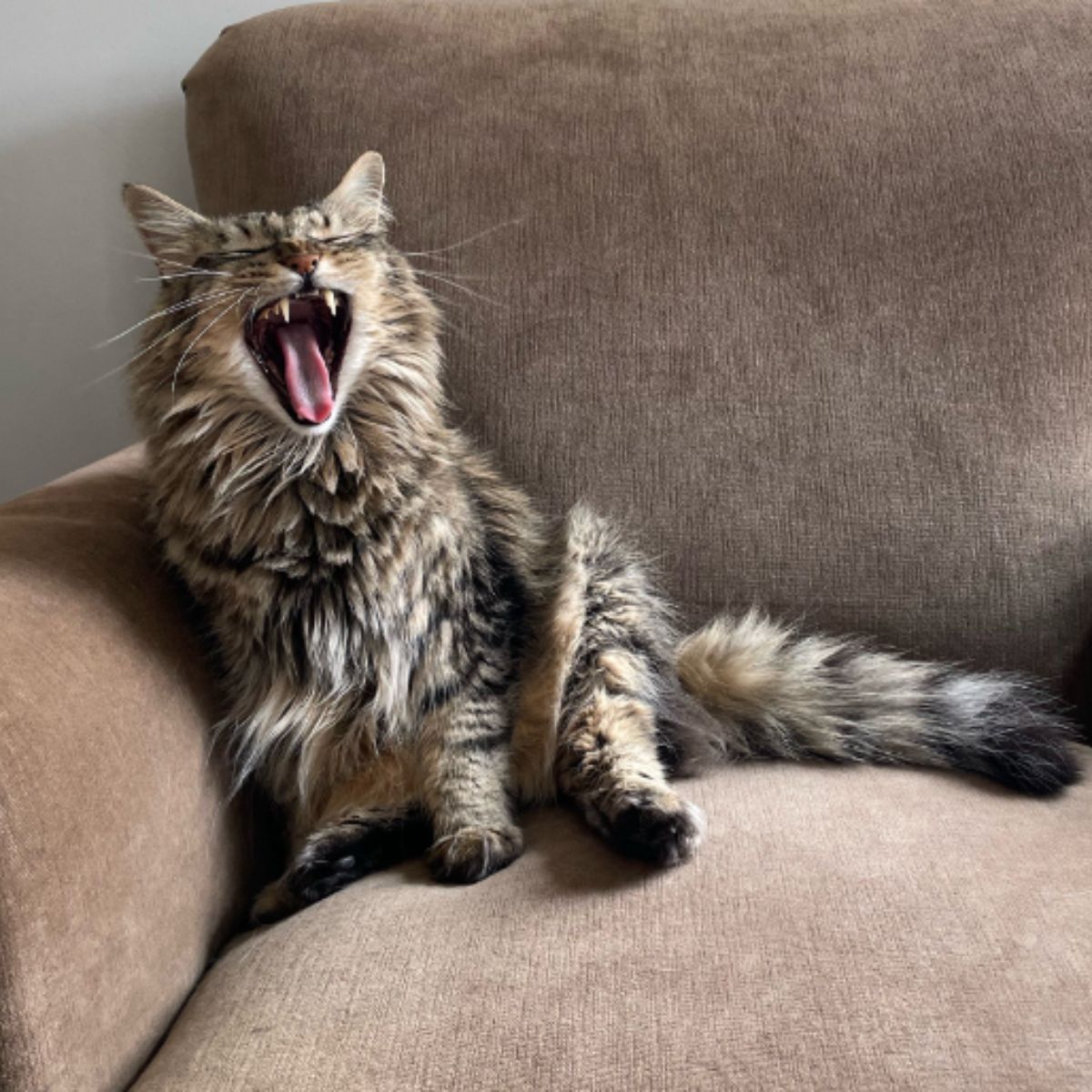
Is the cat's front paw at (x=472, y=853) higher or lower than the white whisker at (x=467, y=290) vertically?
lower

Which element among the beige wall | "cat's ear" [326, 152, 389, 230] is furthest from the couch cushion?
the beige wall

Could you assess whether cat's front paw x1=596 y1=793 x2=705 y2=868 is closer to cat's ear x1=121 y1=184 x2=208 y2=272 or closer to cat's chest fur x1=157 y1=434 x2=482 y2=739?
cat's chest fur x1=157 y1=434 x2=482 y2=739

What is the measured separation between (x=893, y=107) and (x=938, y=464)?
530 millimetres

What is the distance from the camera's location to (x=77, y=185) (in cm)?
207

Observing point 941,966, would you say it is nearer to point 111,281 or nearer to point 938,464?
point 938,464

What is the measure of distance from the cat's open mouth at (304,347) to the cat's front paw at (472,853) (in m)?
0.51

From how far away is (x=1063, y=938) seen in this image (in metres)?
0.97

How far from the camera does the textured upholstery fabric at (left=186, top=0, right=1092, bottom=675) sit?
1.54m

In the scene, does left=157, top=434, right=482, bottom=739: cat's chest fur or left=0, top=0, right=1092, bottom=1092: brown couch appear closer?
left=0, top=0, right=1092, bottom=1092: brown couch

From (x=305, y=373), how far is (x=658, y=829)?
0.67 metres

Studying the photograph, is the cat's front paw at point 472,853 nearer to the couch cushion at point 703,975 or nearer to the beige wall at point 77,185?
the couch cushion at point 703,975

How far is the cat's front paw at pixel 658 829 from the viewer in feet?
3.72

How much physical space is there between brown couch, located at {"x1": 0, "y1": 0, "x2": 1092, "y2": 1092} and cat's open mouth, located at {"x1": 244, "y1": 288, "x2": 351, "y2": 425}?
26 cm

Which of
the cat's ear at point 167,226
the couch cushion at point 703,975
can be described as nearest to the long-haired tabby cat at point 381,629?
the cat's ear at point 167,226
